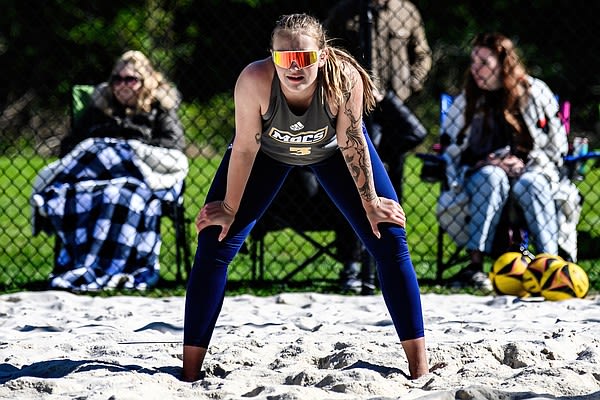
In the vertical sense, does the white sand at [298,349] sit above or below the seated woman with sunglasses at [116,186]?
below

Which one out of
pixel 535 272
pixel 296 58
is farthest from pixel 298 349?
pixel 535 272

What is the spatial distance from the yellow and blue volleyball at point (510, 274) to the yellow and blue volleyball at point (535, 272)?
0.14ft

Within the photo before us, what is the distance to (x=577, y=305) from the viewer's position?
5496 mm

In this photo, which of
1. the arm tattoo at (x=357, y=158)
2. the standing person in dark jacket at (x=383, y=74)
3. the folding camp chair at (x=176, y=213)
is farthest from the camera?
the folding camp chair at (x=176, y=213)

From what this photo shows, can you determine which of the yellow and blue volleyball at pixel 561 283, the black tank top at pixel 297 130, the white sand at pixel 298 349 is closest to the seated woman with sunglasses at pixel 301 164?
the black tank top at pixel 297 130

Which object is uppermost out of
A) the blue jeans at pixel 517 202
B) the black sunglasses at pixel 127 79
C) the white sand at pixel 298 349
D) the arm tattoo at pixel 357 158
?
the black sunglasses at pixel 127 79

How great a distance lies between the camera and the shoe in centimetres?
637

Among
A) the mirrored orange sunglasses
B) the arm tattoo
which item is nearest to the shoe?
the arm tattoo

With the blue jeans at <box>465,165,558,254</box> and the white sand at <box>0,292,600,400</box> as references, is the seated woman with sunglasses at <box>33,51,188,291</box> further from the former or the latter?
the blue jeans at <box>465,165,558,254</box>

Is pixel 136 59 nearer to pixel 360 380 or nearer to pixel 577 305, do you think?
pixel 577 305

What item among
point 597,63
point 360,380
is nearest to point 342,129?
point 360,380

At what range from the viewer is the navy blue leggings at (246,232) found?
12.0 feet

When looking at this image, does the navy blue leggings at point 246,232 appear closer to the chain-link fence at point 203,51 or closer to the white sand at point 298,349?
the white sand at point 298,349

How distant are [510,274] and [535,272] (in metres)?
0.16
